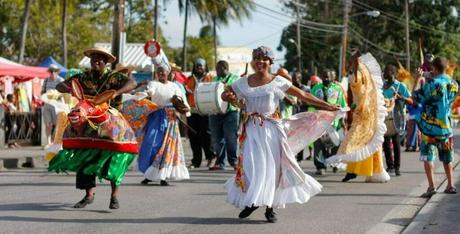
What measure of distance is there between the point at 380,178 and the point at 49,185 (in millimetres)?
4735

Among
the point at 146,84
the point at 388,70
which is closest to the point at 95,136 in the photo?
the point at 146,84

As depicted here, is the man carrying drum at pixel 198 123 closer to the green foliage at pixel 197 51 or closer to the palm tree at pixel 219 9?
the palm tree at pixel 219 9

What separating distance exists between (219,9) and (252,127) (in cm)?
3147

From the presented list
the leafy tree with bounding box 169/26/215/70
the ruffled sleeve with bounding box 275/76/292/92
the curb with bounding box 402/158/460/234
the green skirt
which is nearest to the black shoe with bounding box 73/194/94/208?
the green skirt

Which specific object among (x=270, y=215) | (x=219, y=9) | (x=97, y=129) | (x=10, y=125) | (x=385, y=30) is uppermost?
(x=385, y=30)

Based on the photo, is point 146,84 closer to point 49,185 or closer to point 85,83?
point 49,185

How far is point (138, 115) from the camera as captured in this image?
12539mm

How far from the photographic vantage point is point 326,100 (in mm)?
14297

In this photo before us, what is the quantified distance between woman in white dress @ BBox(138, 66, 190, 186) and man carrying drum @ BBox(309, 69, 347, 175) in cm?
285

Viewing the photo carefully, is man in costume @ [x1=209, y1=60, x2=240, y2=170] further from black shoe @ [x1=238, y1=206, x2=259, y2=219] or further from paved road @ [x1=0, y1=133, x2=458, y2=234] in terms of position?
black shoe @ [x1=238, y1=206, x2=259, y2=219]

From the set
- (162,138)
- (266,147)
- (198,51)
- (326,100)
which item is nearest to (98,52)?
(266,147)

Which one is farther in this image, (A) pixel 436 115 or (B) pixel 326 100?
(B) pixel 326 100

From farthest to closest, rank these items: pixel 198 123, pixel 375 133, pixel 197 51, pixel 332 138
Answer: pixel 197 51 → pixel 198 123 → pixel 332 138 → pixel 375 133

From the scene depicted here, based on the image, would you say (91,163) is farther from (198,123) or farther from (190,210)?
(198,123)
